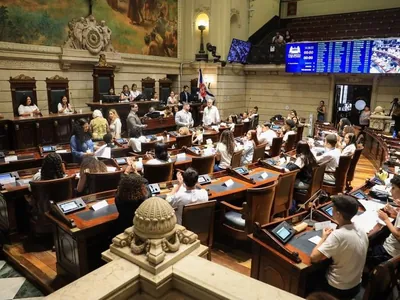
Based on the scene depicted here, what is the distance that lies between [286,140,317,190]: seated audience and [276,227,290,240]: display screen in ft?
7.60

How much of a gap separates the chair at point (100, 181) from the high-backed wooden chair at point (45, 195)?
22cm

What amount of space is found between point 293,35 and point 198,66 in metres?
4.81

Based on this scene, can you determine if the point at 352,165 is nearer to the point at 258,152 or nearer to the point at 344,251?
the point at 258,152

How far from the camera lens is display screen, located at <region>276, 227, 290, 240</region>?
9.19ft

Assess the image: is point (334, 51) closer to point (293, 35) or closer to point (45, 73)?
point (293, 35)

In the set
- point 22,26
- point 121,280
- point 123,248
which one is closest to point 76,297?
point 121,280

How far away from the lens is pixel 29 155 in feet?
18.8

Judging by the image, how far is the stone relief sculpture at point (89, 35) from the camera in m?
10.3

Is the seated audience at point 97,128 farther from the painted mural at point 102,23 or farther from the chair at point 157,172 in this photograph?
the painted mural at point 102,23

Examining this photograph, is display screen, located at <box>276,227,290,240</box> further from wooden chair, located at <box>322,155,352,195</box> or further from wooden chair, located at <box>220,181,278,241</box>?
wooden chair, located at <box>322,155,352,195</box>

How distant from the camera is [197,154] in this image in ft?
20.1

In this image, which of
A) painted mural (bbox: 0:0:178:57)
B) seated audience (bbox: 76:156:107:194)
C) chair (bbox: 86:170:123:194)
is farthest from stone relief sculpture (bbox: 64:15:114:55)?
chair (bbox: 86:170:123:194)

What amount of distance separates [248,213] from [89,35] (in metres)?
9.24

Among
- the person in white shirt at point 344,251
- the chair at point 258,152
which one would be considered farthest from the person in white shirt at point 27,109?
the person in white shirt at point 344,251
